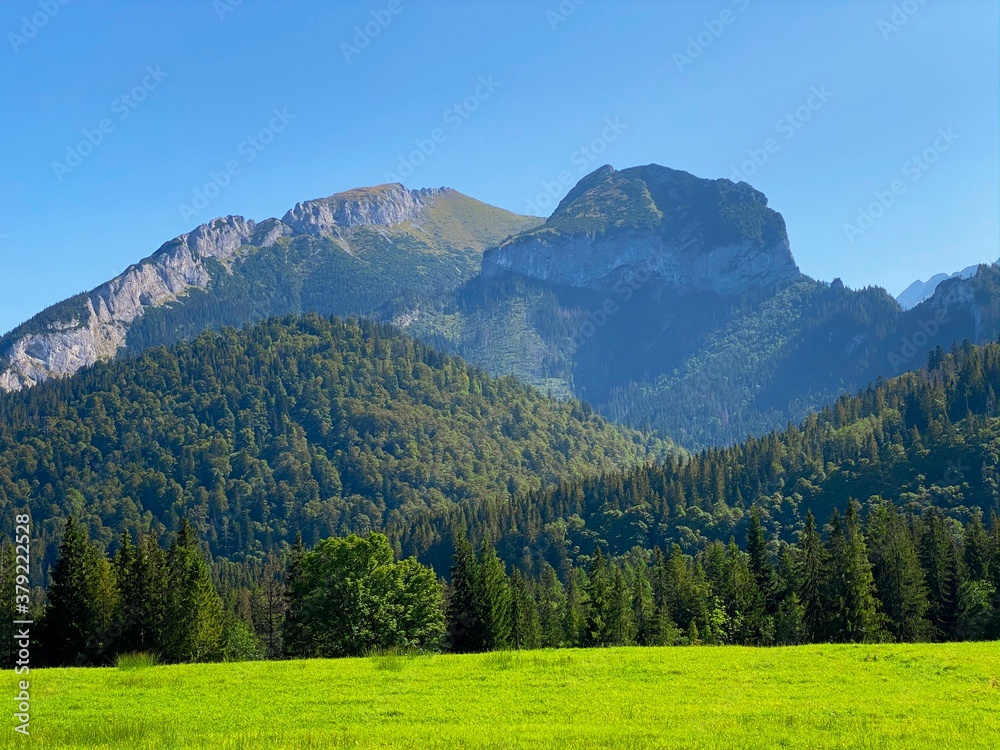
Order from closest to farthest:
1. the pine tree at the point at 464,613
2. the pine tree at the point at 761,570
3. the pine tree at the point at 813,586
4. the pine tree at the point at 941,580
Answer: the pine tree at the point at 813,586 < the pine tree at the point at 464,613 < the pine tree at the point at 941,580 < the pine tree at the point at 761,570

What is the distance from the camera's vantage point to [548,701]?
122 ft

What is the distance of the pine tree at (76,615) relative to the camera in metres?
69.2

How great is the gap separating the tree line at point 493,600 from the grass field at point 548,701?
2306cm

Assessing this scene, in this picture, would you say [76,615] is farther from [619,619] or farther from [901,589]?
[901,589]

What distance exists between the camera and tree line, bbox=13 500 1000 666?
72.7 meters

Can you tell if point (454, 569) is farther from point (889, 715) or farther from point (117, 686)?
point (889, 715)

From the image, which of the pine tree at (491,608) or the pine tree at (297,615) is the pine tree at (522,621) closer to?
the pine tree at (491,608)

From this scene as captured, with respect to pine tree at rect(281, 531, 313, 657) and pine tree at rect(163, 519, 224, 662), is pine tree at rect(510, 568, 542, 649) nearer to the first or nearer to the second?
pine tree at rect(281, 531, 313, 657)

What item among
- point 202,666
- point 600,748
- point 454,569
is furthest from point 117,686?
point 454,569

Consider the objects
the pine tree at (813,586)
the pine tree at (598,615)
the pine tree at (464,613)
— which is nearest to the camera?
the pine tree at (813,586)

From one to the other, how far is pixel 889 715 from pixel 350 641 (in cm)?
5341

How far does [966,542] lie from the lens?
342 feet

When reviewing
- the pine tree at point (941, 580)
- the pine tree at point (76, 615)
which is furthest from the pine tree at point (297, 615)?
the pine tree at point (941, 580)

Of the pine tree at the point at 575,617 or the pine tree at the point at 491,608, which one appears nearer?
the pine tree at the point at 491,608
